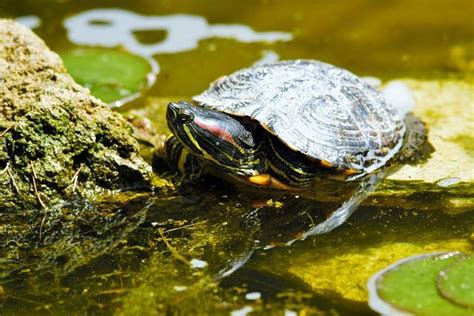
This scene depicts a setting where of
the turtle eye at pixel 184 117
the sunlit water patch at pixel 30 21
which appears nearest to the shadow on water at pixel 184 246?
the turtle eye at pixel 184 117

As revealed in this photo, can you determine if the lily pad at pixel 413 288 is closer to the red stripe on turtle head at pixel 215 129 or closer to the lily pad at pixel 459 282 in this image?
the lily pad at pixel 459 282

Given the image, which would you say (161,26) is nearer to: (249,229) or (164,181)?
(164,181)

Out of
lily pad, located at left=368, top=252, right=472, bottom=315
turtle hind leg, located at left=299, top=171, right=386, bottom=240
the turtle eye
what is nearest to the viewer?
lily pad, located at left=368, top=252, right=472, bottom=315

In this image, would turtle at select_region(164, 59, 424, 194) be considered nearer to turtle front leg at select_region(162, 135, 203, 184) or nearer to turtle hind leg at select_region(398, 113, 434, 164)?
turtle front leg at select_region(162, 135, 203, 184)

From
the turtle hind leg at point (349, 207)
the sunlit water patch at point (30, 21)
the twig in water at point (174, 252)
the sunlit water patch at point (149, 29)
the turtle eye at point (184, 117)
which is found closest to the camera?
the twig in water at point (174, 252)

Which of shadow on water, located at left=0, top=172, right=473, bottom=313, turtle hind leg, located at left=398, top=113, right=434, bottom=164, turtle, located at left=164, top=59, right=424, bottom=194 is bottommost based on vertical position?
shadow on water, located at left=0, top=172, right=473, bottom=313

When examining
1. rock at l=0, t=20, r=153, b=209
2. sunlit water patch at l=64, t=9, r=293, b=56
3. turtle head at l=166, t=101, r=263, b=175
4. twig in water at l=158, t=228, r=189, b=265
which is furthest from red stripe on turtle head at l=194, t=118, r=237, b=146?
sunlit water patch at l=64, t=9, r=293, b=56

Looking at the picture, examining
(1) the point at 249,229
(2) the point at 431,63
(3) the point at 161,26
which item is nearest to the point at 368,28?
(2) the point at 431,63
